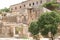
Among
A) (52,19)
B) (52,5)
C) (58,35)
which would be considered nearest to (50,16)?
(52,19)

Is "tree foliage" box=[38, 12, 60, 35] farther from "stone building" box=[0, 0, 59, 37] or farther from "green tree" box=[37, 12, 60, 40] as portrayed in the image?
"stone building" box=[0, 0, 59, 37]

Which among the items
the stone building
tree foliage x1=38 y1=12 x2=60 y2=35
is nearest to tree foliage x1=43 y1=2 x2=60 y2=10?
the stone building

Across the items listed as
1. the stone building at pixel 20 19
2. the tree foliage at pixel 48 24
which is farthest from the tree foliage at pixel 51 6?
the tree foliage at pixel 48 24

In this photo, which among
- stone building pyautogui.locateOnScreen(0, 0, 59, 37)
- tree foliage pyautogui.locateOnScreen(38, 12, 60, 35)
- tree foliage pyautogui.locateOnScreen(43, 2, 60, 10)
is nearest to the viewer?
tree foliage pyautogui.locateOnScreen(38, 12, 60, 35)

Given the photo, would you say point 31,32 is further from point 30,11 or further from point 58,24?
point 30,11

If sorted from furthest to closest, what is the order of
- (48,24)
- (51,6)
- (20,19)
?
(51,6), (20,19), (48,24)

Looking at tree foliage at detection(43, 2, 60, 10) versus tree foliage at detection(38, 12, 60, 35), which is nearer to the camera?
tree foliage at detection(38, 12, 60, 35)

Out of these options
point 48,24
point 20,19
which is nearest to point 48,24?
point 48,24

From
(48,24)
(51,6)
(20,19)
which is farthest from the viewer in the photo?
(51,6)

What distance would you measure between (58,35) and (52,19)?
2113 millimetres

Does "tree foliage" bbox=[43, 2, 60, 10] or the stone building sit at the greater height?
"tree foliage" bbox=[43, 2, 60, 10]

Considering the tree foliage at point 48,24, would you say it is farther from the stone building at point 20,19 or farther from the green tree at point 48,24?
the stone building at point 20,19

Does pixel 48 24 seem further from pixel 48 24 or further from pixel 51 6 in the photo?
pixel 51 6

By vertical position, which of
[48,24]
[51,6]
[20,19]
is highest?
[51,6]
